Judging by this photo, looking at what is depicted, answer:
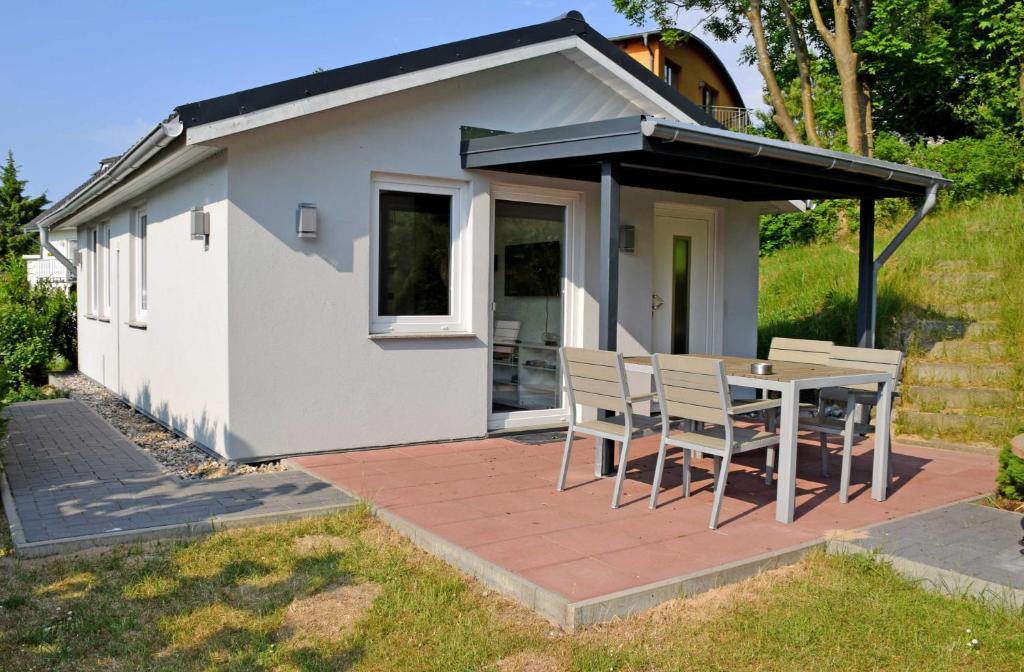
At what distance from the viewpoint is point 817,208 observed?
20.3 meters

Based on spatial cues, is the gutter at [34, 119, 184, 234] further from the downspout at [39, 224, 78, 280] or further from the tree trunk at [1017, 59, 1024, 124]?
the tree trunk at [1017, 59, 1024, 124]

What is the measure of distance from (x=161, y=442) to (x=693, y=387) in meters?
5.46

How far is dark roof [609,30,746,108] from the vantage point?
27609 millimetres

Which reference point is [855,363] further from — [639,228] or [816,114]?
[816,114]

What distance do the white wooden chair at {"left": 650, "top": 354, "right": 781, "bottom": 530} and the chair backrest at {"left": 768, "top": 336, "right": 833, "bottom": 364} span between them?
5.78 feet

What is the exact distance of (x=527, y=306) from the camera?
345 inches

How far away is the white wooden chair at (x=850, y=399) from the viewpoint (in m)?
6.07

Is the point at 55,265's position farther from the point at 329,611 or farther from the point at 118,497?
the point at 329,611

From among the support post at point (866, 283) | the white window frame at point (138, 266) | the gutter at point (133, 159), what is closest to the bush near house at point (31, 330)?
the white window frame at point (138, 266)

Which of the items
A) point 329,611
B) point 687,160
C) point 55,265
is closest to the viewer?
point 329,611

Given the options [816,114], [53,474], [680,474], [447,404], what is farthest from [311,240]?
[816,114]

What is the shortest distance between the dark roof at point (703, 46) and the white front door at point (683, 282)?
17181 mm

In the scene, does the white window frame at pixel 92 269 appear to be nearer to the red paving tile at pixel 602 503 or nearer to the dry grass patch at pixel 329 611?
the red paving tile at pixel 602 503

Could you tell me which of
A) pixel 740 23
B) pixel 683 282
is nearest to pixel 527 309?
pixel 683 282
